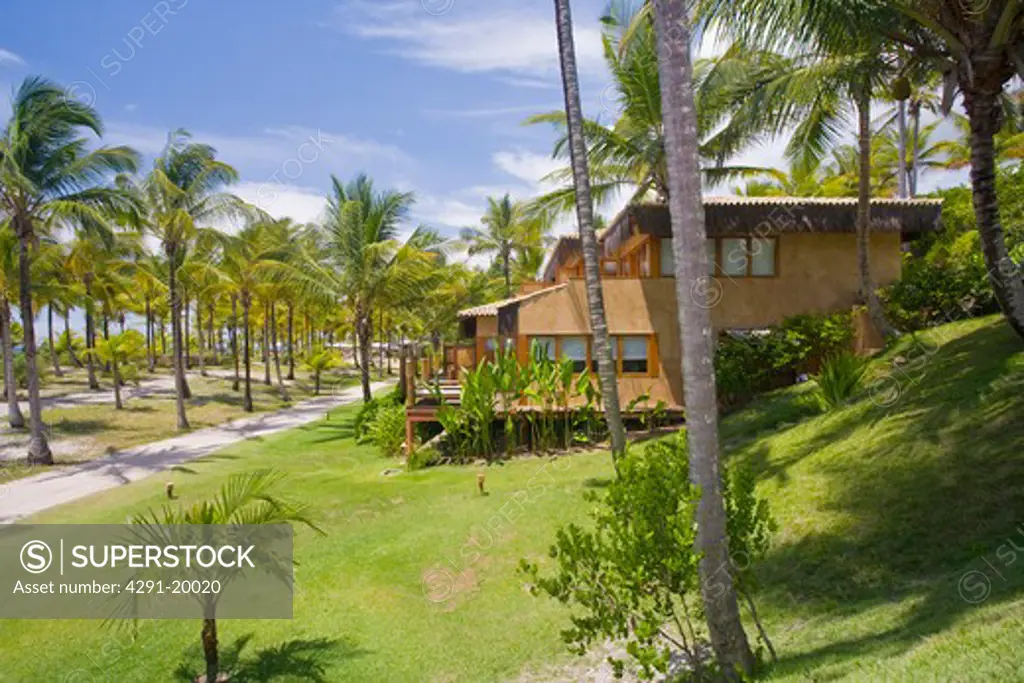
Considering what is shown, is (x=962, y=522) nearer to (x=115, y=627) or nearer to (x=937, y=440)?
(x=937, y=440)

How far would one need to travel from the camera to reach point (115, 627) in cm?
784

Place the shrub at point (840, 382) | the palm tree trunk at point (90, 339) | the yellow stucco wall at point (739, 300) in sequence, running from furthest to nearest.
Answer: the palm tree trunk at point (90, 339) < the yellow stucco wall at point (739, 300) < the shrub at point (840, 382)

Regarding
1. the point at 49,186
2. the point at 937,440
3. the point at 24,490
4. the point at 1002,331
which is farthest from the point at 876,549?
the point at 49,186

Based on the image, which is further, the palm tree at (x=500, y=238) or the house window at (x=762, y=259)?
the palm tree at (x=500, y=238)

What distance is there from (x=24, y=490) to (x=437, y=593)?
11.9 meters

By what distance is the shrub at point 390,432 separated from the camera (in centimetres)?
1862

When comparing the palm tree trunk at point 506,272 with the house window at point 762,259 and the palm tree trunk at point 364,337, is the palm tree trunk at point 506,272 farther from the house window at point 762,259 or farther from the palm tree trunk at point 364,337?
the house window at point 762,259

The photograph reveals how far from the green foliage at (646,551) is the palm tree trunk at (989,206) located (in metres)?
6.45

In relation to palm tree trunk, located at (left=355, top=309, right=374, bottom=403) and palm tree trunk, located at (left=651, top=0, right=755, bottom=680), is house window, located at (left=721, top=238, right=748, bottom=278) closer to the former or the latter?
palm tree trunk, located at (left=651, top=0, right=755, bottom=680)

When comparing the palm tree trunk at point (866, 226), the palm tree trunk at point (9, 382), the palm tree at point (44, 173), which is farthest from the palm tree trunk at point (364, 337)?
the palm tree trunk at point (866, 226)

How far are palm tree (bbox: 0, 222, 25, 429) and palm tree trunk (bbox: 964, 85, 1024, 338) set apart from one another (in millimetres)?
22342

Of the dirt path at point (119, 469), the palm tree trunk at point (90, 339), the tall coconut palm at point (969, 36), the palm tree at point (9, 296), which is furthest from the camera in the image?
the palm tree trunk at point (90, 339)

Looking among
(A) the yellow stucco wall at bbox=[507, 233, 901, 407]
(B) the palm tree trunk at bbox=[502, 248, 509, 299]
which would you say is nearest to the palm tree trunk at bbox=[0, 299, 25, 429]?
(A) the yellow stucco wall at bbox=[507, 233, 901, 407]

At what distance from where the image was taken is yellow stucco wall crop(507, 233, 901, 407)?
672 inches
